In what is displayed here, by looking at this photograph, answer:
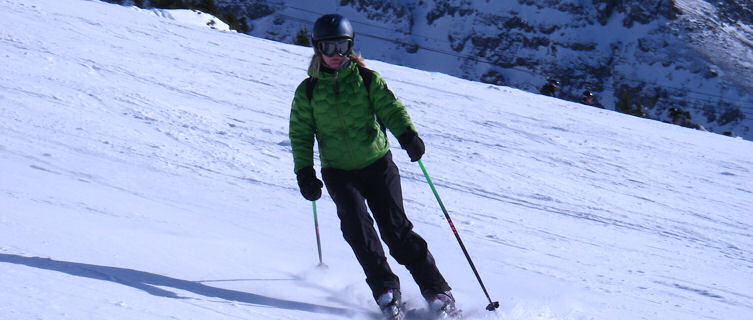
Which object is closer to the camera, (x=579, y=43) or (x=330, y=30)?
(x=330, y=30)

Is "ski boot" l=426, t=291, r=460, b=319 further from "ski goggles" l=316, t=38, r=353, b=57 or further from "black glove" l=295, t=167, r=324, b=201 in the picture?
"ski goggles" l=316, t=38, r=353, b=57

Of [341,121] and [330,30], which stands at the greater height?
[330,30]

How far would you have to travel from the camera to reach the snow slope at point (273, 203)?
3361 millimetres

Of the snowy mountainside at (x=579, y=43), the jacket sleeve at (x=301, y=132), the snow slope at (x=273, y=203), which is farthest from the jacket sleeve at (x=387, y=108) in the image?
the snowy mountainside at (x=579, y=43)

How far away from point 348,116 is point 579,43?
8773 cm

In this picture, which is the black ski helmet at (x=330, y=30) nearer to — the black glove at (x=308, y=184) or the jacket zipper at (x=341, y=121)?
the jacket zipper at (x=341, y=121)

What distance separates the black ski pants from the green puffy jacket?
0.22 feet

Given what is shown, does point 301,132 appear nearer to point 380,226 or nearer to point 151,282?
point 380,226

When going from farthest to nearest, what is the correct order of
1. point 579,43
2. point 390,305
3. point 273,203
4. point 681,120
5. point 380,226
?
point 579,43 < point 681,120 < point 273,203 < point 380,226 < point 390,305

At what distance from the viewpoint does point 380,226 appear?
3439 mm

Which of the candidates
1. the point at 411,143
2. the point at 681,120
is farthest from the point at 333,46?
the point at 681,120

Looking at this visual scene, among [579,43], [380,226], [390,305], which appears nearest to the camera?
[390,305]

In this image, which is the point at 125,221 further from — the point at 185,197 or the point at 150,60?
the point at 150,60

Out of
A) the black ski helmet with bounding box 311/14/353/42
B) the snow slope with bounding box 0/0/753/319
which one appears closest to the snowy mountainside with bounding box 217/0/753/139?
the snow slope with bounding box 0/0/753/319
